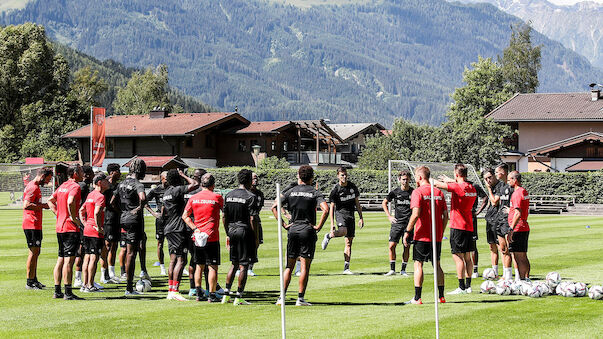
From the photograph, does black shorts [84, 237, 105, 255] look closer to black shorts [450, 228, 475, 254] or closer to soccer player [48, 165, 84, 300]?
soccer player [48, 165, 84, 300]

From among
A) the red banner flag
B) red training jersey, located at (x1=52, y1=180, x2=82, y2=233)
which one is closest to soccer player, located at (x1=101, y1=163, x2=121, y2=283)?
red training jersey, located at (x1=52, y1=180, x2=82, y2=233)

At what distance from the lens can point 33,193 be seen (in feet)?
48.3

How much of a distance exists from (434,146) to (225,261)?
55.6 metres

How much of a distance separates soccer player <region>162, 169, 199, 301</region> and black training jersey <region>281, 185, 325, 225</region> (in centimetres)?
204

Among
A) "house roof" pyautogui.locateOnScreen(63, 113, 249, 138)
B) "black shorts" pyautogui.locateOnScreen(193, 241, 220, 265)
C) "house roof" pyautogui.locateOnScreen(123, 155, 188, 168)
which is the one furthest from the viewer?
"house roof" pyautogui.locateOnScreen(63, 113, 249, 138)

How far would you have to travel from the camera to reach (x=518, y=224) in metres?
14.9

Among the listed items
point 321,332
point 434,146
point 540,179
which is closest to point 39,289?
point 321,332

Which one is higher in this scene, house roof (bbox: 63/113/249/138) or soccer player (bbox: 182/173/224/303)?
house roof (bbox: 63/113/249/138)

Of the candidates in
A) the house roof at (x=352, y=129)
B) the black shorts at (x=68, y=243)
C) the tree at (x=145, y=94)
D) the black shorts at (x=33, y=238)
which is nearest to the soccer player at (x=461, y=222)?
the black shorts at (x=68, y=243)

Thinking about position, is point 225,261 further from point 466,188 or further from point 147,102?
point 147,102

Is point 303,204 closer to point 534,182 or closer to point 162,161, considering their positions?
point 534,182

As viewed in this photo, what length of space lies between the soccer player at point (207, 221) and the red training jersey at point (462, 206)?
420 centimetres

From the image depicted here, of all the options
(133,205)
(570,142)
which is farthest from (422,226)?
(570,142)

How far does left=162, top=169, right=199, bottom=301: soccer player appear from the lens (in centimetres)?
1369
